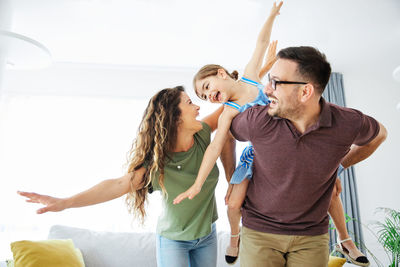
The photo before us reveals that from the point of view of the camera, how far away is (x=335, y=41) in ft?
12.3

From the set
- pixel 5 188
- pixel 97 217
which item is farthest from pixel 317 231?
pixel 5 188

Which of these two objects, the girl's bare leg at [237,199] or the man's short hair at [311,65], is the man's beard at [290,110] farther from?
the girl's bare leg at [237,199]

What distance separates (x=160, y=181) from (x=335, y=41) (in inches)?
120

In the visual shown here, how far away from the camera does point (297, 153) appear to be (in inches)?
54.3

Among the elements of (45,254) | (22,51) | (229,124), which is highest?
(22,51)

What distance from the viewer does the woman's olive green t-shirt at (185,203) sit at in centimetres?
172

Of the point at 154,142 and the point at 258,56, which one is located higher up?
the point at 258,56

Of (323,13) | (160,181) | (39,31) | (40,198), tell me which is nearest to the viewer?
(40,198)

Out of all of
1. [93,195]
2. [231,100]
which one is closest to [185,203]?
[93,195]

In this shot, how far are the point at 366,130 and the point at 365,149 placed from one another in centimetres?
21

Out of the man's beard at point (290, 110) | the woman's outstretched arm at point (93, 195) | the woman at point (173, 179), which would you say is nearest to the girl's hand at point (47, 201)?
the woman's outstretched arm at point (93, 195)

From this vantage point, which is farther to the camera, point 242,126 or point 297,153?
point 242,126

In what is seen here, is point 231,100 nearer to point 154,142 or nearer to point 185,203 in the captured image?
point 154,142

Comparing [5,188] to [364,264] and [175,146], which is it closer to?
[175,146]
